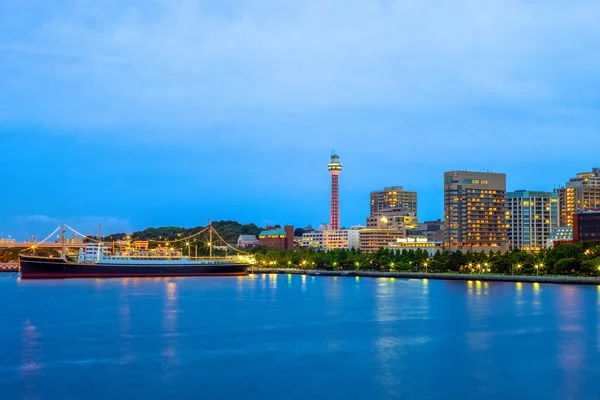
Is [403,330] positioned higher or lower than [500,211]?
lower

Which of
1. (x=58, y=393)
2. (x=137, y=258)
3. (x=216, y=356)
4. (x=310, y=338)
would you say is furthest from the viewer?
(x=137, y=258)

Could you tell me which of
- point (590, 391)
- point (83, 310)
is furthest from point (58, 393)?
point (83, 310)

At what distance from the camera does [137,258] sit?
102250mm

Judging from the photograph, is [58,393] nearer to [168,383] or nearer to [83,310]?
[168,383]

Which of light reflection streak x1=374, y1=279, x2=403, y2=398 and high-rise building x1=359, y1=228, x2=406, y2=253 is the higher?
high-rise building x1=359, y1=228, x2=406, y2=253

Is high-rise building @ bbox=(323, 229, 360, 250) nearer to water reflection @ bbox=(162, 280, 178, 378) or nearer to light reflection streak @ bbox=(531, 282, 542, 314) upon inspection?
light reflection streak @ bbox=(531, 282, 542, 314)

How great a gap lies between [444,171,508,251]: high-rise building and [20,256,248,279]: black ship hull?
5130 cm

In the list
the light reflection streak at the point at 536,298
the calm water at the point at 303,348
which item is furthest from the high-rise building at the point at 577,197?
the calm water at the point at 303,348

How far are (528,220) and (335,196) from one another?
4990 cm

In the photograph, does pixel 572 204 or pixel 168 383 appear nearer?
pixel 168 383

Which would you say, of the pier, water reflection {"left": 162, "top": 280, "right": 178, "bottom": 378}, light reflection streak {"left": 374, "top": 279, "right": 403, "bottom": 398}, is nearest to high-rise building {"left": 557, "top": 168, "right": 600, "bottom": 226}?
the pier

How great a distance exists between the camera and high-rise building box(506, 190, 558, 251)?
14862 centimetres

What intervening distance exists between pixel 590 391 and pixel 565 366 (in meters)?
4.12

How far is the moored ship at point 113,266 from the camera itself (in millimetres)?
93500
